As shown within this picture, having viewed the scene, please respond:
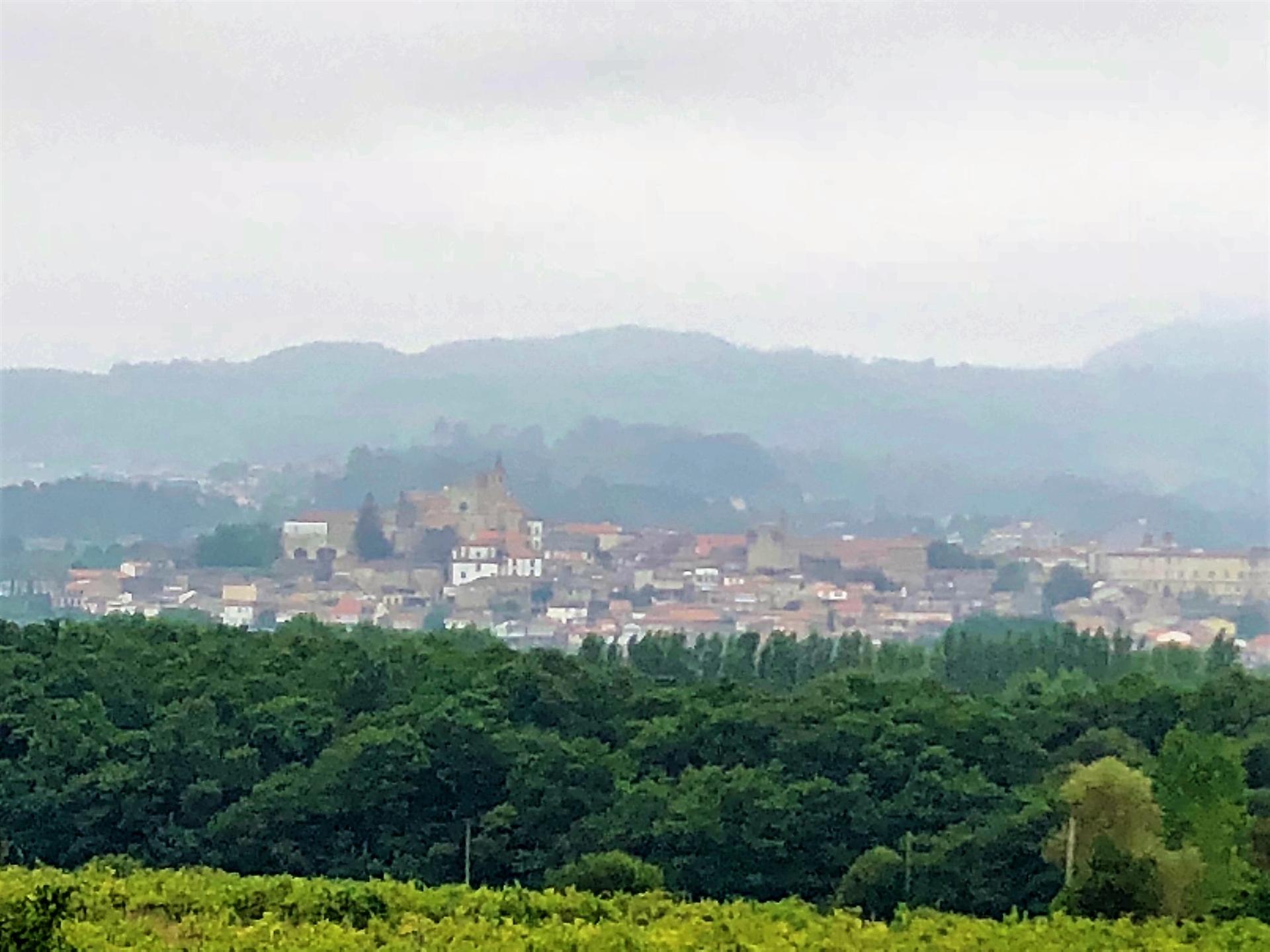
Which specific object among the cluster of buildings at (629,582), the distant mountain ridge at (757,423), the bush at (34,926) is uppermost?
the distant mountain ridge at (757,423)

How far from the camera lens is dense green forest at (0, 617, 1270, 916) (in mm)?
18641

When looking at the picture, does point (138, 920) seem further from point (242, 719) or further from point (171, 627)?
point (171, 627)

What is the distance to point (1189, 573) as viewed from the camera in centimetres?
10425

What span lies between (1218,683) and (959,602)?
75.4 meters

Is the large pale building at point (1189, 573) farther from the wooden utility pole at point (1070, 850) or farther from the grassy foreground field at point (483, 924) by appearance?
the grassy foreground field at point (483, 924)

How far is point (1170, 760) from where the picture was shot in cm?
1612

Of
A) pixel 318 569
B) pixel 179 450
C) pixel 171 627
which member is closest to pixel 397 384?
pixel 179 450

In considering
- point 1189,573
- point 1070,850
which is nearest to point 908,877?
point 1070,850

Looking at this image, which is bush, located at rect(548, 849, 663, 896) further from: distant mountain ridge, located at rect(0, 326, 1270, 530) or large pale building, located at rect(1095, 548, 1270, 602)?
distant mountain ridge, located at rect(0, 326, 1270, 530)

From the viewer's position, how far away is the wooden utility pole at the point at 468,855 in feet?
64.2

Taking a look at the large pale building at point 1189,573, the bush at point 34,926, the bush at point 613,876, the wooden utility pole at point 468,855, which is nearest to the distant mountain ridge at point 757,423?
the large pale building at point 1189,573

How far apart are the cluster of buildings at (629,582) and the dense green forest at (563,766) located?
186ft

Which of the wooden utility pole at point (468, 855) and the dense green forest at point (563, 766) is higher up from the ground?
the dense green forest at point (563, 766)

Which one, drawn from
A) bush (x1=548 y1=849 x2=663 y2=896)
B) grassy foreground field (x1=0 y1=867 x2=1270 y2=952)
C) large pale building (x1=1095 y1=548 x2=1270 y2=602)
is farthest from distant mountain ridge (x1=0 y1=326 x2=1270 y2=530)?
grassy foreground field (x1=0 y1=867 x2=1270 y2=952)
